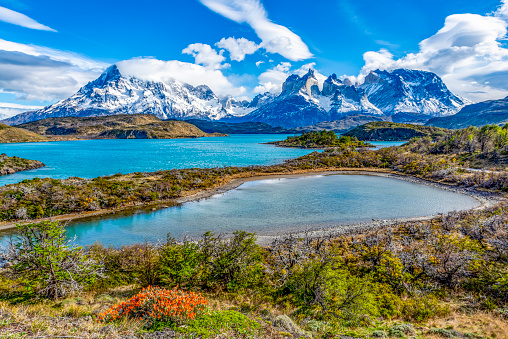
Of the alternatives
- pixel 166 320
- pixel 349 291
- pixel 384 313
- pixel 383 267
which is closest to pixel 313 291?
pixel 349 291

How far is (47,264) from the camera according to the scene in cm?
1192

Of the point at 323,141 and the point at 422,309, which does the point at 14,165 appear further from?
the point at 323,141

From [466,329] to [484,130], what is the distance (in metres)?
111

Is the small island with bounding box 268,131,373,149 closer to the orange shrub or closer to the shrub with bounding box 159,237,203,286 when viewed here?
the shrub with bounding box 159,237,203,286

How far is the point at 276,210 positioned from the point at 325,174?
124ft

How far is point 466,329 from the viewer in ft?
36.2

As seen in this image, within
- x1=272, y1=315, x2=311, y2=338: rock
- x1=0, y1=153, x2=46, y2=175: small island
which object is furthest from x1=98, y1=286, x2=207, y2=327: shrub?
x1=0, y1=153, x2=46, y2=175: small island

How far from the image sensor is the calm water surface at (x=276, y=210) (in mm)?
29484

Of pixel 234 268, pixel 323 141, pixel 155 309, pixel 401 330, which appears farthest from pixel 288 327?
pixel 323 141

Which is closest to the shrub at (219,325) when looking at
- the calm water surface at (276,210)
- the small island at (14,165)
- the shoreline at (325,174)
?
the shoreline at (325,174)

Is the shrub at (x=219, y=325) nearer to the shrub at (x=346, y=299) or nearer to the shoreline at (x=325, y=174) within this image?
the shrub at (x=346, y=299)

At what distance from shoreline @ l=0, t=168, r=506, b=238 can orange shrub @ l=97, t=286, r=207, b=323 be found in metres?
5.29

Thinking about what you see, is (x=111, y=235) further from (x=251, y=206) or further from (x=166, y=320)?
(x=166, y=320)

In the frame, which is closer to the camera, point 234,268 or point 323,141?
point 234,268
